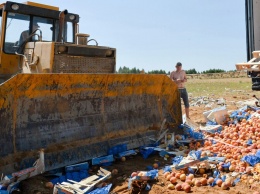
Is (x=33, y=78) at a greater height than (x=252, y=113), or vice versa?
(x=33, y=78)

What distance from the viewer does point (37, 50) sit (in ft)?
21.5

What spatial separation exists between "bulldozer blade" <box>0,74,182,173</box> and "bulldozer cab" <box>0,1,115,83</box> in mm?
730

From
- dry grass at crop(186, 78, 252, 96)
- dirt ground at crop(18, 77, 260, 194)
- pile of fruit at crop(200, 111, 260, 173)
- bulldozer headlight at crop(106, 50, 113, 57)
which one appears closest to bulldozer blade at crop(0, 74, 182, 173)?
dirt ground at crop(18, 77, 260, 194)

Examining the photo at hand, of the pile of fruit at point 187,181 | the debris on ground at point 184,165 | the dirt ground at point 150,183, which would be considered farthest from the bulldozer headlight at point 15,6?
the pile of fruit at point 187,181

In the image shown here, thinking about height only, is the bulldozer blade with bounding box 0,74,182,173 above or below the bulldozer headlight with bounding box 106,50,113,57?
below

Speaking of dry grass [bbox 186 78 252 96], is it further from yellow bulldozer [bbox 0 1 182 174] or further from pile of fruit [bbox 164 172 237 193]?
pile of fruit [bbox 164 172 237 193]

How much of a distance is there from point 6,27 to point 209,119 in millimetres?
5545

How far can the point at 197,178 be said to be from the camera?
502cm

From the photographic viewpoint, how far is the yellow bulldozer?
4.93 m

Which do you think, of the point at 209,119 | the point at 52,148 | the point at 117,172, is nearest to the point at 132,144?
the point at 117,172

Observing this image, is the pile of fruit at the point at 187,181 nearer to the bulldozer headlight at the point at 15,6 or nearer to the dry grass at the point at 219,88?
the bulldozer headlight at the point at 15,6

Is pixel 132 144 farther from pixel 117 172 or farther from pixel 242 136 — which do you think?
pixel 242 136

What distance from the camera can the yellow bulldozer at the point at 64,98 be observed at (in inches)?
194

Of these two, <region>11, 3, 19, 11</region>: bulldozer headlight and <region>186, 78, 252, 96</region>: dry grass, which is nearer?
<region>11, 3, 19, 11</region>: bulldozer headlight
